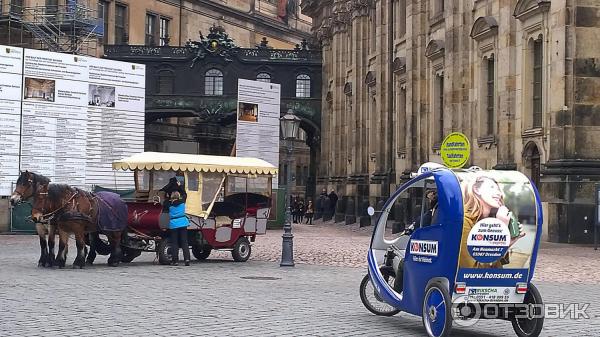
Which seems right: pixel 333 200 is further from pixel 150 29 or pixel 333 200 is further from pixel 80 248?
pixel 80 248

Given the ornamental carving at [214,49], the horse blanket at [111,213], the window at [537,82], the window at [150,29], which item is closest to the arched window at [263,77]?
the ornamental carving at [214,49]

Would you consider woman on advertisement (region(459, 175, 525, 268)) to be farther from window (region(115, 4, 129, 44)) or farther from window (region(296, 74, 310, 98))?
window (region(115, 4, 129, 44))

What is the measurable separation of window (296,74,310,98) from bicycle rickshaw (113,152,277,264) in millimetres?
33728

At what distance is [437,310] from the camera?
953 centimetres

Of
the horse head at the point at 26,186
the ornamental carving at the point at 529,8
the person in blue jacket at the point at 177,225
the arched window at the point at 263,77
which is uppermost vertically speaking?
the arched window at the point at 263,77

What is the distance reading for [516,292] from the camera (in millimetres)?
9602

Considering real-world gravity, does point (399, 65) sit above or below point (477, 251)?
above

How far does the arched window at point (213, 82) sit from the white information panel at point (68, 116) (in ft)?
60.5

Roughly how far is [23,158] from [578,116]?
1826 cm

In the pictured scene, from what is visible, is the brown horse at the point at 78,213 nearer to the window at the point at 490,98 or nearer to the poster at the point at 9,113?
the poster at the point at 9,113

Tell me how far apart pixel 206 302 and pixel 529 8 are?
58.7 ft

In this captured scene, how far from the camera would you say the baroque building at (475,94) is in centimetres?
2517

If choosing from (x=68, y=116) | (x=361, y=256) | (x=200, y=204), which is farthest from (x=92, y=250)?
(x=68, y=116)

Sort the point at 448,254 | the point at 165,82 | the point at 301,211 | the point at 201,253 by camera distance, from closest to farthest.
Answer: the point at 448,254
the point at 201,253
the point at 301,211
the point at 165,82
